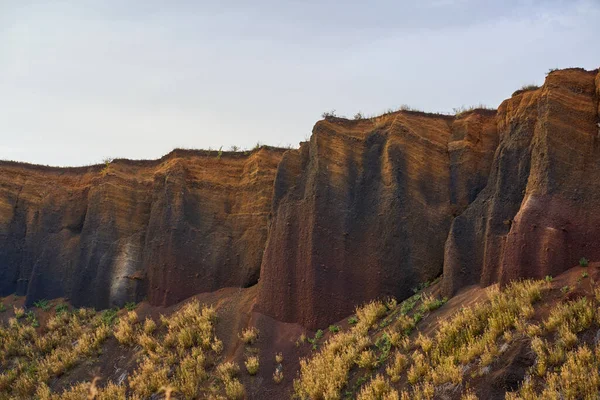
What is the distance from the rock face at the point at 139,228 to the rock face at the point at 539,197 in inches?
325

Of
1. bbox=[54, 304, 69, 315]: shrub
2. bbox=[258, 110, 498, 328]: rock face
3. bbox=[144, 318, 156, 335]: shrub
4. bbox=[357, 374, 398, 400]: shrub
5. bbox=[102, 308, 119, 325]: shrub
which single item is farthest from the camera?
bbox=[54, 304, 69, 315]: shrub

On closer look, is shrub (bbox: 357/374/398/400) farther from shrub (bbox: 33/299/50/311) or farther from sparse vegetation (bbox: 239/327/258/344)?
shrub (bbox: 33/299/50/311)

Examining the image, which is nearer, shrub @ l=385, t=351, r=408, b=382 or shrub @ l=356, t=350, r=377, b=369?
shrub @ l=385, t=351, r=408, b=382

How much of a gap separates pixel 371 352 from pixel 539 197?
6.00 metres

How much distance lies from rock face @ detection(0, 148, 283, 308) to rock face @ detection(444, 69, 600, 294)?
8266 mm

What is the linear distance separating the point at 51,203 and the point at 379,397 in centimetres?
2063

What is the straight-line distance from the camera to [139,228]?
25.3 metres

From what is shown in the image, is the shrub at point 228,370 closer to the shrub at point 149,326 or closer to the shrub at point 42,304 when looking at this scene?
the shrub at point 149,326

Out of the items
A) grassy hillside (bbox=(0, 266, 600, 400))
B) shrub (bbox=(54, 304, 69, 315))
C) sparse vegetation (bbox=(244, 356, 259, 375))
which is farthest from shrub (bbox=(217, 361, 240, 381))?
shrub (bbox=(54, 304, 69, 315))

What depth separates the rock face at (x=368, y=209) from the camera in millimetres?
17938

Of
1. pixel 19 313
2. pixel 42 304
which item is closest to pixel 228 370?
pixel 42 304

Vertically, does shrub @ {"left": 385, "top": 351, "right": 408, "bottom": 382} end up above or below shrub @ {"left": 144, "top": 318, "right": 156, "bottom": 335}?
above

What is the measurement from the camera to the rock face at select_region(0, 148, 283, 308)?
22.2m

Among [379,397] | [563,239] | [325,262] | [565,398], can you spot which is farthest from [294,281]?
[565,398]
